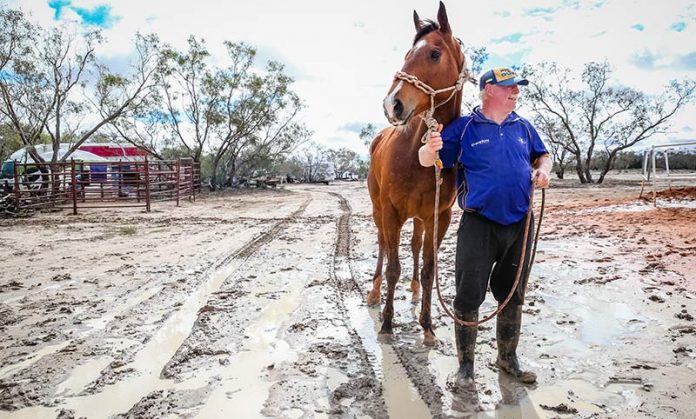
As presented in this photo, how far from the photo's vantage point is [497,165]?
2246mm

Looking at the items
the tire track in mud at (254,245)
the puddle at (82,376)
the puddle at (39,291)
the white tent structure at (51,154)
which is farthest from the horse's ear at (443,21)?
the white tent structure at (51,154)

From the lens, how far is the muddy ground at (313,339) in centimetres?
223

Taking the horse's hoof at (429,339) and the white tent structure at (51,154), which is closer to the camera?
the horse's hoof at (429,339)

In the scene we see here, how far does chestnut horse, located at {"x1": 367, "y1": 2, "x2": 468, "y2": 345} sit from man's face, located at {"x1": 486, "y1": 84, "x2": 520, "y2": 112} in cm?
37

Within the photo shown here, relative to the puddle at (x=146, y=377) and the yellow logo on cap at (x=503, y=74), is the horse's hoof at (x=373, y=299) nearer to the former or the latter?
the puddle at (x=146, y=377)

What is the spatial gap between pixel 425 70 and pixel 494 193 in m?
0.88

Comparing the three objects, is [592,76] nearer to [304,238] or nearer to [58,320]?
[304,238]

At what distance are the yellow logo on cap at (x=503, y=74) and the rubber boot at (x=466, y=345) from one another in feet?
4.28

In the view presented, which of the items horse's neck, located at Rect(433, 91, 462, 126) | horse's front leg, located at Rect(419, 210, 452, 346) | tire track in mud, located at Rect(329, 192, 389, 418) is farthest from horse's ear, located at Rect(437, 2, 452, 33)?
tire track in mud, located at Rect(329, 192, 389, 418)

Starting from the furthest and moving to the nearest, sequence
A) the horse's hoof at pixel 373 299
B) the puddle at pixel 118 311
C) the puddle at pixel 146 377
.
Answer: the horse's hoof at pixel 373 299 < the puddle at pixel 118 311 < the puddle at pixel 146 377

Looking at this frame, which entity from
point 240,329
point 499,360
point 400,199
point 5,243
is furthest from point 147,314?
point 5,243

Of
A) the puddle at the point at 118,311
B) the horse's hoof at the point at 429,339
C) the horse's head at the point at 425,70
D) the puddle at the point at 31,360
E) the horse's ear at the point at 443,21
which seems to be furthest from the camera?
the puddle at the point at 118,311

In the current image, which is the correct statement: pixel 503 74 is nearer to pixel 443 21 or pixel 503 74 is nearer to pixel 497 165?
pixel 497 165

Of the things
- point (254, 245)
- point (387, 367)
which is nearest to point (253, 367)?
point (387, 367)
